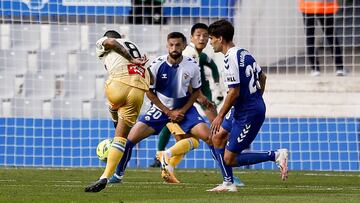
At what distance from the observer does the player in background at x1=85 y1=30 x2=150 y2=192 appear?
13389 millimetres

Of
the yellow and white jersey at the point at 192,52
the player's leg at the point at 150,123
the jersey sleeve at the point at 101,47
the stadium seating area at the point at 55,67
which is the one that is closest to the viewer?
the jersey sleeve at the point at 101,47

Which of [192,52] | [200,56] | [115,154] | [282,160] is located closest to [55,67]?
[200,56]

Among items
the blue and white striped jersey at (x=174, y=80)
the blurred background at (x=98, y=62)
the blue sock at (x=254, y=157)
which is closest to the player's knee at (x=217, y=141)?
the blue sock at (x=254, y=157)

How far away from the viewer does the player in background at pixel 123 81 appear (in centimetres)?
1339

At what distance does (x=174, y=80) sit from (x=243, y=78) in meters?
2.78

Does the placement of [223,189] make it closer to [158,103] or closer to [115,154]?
[115,154]

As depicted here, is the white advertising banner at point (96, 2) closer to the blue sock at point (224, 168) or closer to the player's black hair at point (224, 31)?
the blue sock at point (224, 168)

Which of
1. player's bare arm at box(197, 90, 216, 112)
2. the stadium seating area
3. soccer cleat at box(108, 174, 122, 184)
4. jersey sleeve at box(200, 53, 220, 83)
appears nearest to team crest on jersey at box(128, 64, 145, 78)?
soccer cleat at box(108, 174, 122, 184)

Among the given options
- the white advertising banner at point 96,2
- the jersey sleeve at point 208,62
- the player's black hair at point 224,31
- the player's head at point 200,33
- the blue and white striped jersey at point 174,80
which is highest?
the white advertising banner at point 96,2

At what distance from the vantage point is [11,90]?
72.9 feet

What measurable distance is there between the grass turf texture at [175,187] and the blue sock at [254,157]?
32 cm

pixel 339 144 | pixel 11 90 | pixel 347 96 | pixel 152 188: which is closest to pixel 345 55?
pixel 347 96

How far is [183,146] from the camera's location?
15.4 metres

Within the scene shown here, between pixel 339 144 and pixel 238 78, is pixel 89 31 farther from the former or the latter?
pixel 238 78
